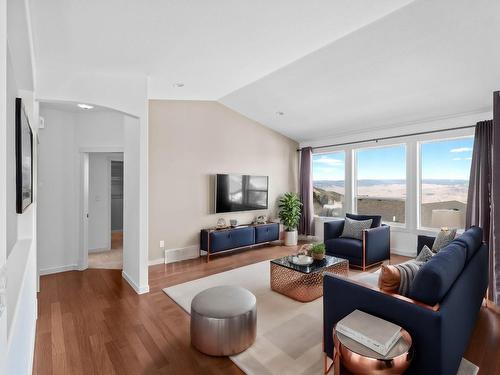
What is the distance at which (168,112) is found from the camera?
4.74m

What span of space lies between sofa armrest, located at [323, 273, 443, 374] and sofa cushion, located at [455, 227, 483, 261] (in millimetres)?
1102

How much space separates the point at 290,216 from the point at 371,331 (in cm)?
443

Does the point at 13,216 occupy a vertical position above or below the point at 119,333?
above

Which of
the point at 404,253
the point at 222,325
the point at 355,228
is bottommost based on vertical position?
the point at 404,253

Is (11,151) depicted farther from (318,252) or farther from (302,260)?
(318,252)

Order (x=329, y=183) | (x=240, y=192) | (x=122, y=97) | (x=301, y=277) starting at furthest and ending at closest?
(x=329, y=183)
(x=240, y=192)
(x=122, y=97)
(x=301, y=277)

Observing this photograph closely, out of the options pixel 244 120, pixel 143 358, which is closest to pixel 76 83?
pixel 143 358

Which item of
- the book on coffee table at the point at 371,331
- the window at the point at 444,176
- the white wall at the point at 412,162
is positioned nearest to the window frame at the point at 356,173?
the white wall at the point at 412,162

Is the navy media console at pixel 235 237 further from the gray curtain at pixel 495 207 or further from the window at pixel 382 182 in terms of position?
the gray curtain at pixel 495 207

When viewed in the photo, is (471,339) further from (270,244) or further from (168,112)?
(168,112)

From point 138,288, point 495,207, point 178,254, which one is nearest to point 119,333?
point 138,288

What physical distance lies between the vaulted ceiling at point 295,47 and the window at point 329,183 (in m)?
1.91

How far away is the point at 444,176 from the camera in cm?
464

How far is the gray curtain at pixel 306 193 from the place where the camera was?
6.43 metres
